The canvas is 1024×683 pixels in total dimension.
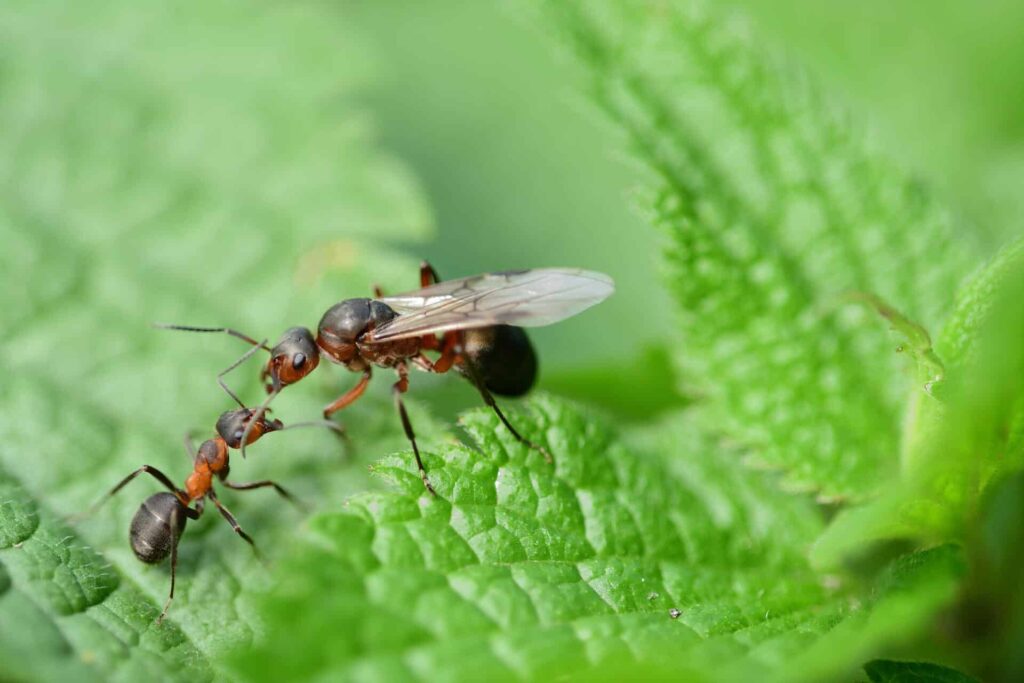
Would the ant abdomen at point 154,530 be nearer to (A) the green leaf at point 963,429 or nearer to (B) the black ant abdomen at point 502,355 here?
(B) the black ant abdomen at point 502,355

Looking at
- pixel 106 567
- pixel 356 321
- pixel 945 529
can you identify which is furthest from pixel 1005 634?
pixel 106 567

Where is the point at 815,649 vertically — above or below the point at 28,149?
below

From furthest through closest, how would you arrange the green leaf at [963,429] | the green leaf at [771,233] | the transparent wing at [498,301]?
1. the transparent wing at [498,301]
2. the green leaf at [771,233]
3. the green leaf at [963,429]

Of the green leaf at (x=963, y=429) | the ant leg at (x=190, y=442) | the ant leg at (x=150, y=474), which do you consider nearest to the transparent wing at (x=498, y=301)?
the ant leg at (x=190, y=442)

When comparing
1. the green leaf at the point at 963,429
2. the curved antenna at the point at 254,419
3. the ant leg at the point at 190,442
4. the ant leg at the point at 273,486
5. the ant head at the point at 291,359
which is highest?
the ant head at the point at 291,359

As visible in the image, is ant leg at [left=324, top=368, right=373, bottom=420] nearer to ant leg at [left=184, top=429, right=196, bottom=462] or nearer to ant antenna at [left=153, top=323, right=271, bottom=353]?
ant antenna at [left=153, top=323, right=271, bottom=353]

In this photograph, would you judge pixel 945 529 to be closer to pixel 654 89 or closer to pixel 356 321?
pixel 654 89
